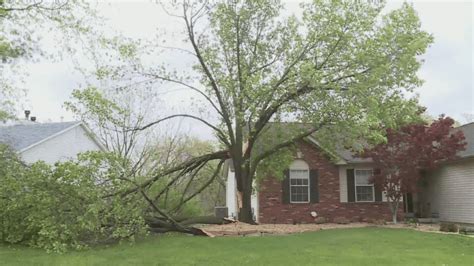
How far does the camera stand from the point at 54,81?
22.5 m

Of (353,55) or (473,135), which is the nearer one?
(353,55)

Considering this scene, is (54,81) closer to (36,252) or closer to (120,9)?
(120,9)

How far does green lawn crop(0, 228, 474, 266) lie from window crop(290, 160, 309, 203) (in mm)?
6930

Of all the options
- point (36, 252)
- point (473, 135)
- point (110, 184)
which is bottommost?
point (36, 252)

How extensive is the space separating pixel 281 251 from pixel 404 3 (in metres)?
9.71

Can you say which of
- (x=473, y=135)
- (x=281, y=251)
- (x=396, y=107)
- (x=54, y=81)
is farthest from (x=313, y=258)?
(x=54, y=81)

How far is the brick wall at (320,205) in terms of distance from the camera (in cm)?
2164

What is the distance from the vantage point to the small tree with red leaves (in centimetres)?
1856

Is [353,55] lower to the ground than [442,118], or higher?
higher

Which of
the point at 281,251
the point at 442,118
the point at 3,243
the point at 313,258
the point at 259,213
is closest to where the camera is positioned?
the point at 313,258

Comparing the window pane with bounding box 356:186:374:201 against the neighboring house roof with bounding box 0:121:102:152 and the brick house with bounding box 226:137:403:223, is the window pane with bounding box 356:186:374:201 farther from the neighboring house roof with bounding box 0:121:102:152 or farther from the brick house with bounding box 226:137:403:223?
the neighboring house roof with bounding box 0:121:102:152

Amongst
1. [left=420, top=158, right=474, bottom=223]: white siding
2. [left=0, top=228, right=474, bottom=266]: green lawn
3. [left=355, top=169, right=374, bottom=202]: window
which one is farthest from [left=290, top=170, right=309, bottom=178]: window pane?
[left=0, top=228, right=474, bottom=266]: green lawn

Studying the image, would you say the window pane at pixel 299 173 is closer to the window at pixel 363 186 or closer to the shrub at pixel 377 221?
the window at pixel 363 186

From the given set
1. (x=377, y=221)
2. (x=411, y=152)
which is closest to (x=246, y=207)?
(x=377, y=221)
